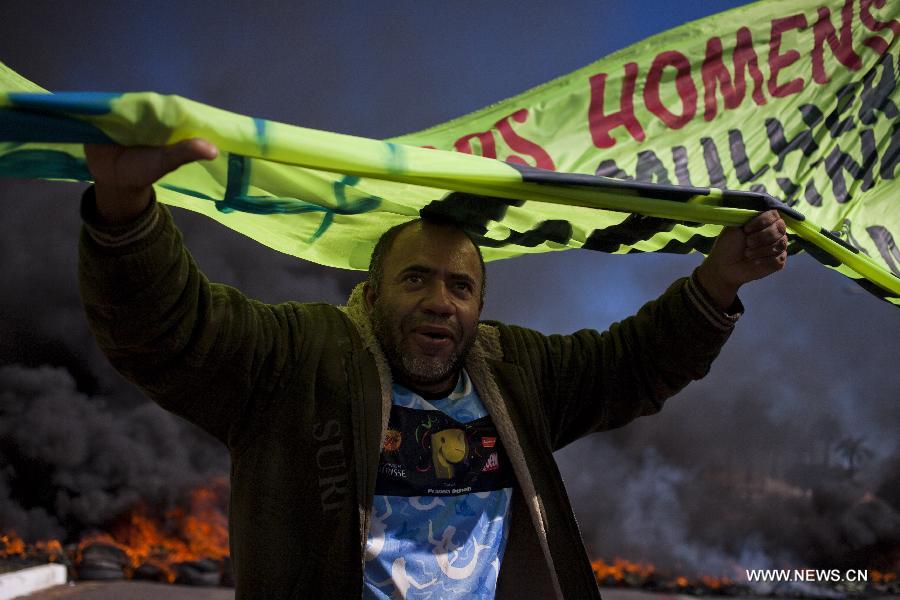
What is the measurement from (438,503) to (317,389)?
13.4 inches

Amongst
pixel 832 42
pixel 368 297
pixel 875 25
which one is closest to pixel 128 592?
pixel 368 297

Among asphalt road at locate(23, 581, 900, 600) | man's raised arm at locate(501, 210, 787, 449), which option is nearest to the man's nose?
man's raised arm at locate(501, 210, 787, 449)

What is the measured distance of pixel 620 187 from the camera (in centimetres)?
165

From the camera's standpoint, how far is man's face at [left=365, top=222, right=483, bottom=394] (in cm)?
181

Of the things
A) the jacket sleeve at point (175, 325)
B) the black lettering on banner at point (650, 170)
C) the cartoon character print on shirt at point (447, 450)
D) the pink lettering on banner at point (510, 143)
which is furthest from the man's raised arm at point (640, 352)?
the jacket sleeve at point (175, 325)

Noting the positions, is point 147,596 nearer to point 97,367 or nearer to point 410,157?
point 97,367

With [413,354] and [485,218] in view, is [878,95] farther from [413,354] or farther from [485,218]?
[413,354]

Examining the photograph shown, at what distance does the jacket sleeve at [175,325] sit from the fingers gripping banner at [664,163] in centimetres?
23

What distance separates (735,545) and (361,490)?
4560 millimetres

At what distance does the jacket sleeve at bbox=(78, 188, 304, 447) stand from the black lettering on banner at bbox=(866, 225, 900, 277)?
1570 mm

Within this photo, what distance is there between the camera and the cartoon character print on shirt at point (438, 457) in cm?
168

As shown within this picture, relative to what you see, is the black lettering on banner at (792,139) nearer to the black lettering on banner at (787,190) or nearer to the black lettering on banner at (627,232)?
the black lettering on banner at (787,190)

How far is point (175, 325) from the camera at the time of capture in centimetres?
139

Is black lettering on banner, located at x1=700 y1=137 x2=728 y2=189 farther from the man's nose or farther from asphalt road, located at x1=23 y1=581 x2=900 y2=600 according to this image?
asphalt road, located at x1=23 y1=581 x2=900 y2=600
